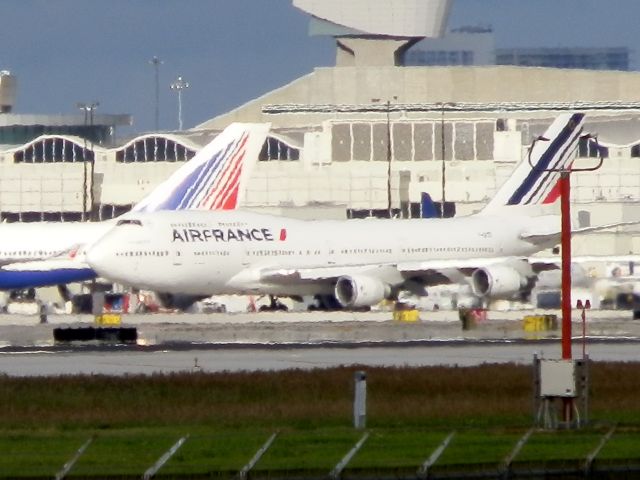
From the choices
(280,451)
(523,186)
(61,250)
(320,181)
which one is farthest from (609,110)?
(280,451)

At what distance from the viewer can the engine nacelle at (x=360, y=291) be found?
74375 mm

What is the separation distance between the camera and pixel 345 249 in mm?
78500

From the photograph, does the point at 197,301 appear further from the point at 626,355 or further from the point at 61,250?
the point at 626,355

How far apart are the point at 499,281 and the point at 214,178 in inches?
748

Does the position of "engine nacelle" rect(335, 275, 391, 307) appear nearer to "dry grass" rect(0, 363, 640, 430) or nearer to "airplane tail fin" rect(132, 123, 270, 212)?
"airplane tail fin" rect(132, 123, 270, 212)

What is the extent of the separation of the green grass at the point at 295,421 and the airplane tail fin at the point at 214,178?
43.9m

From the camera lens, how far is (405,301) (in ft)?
269

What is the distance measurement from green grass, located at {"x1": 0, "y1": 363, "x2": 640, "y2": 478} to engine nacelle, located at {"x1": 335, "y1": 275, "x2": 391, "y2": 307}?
30145 mm

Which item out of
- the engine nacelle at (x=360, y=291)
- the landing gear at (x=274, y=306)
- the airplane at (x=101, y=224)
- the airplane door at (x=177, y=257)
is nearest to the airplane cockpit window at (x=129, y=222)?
the airplane door at (x=177, y=257)

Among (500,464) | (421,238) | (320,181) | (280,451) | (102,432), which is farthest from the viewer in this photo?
(320,181)

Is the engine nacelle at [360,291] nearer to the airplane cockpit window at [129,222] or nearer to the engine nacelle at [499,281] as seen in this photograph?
the engine nacelle at [499,281]

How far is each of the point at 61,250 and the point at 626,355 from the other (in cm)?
3584

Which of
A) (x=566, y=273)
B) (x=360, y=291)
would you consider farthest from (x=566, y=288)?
(x=360, y=291)

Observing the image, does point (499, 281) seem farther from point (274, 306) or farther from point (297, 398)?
point (297, 398)
